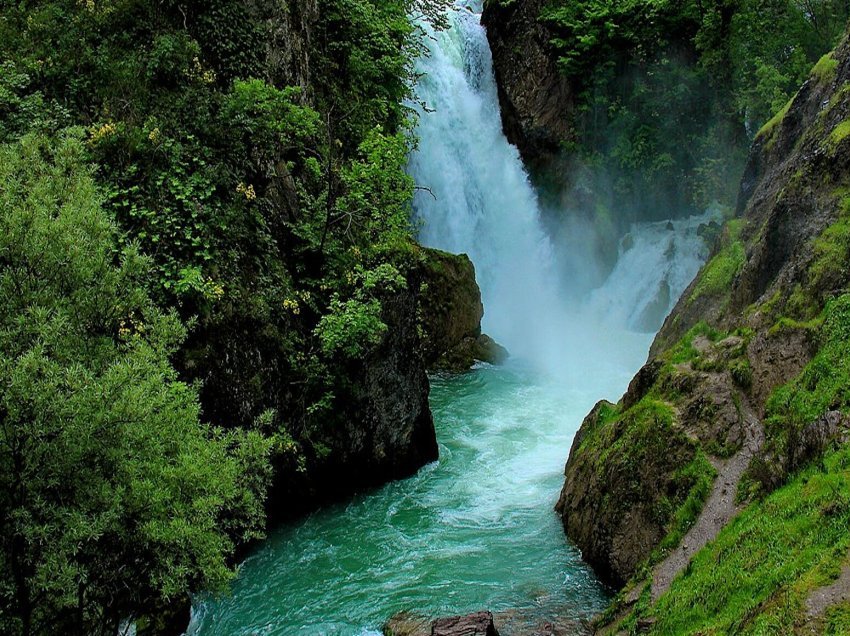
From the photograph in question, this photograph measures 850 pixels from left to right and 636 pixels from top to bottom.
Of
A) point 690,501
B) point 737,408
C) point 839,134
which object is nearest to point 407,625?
point 690,501

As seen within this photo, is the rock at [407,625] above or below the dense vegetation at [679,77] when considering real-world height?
below

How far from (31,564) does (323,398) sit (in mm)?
6471

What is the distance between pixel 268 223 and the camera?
1223 cm

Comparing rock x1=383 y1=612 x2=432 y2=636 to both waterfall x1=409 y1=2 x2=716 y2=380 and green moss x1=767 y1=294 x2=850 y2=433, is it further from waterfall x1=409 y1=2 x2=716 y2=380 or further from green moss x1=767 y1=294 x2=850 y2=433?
waterfall x1=409 y1=2 x2=716 y2=380

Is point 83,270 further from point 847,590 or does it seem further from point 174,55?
point 847,590

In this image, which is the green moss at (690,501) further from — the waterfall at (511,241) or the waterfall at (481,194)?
the waterfall at (481,194)

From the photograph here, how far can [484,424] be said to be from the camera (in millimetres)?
17297

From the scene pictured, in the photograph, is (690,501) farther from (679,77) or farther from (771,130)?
(679,77)

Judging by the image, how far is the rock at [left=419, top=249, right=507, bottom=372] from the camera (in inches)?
861

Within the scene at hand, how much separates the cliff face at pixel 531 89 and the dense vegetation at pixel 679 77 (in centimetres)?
64

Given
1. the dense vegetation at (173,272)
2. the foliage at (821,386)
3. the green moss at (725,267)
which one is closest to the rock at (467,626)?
the dense vegetation at (173,272)

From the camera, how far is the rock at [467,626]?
25.3ft

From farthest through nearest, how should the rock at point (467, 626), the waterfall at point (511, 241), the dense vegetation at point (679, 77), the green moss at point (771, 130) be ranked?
the waterfall at point (511, 241)
the dense vegetation at point (679, 77)
the green moss at point (771, 130)
the rock at point (467, 626)

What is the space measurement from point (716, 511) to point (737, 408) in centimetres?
180
